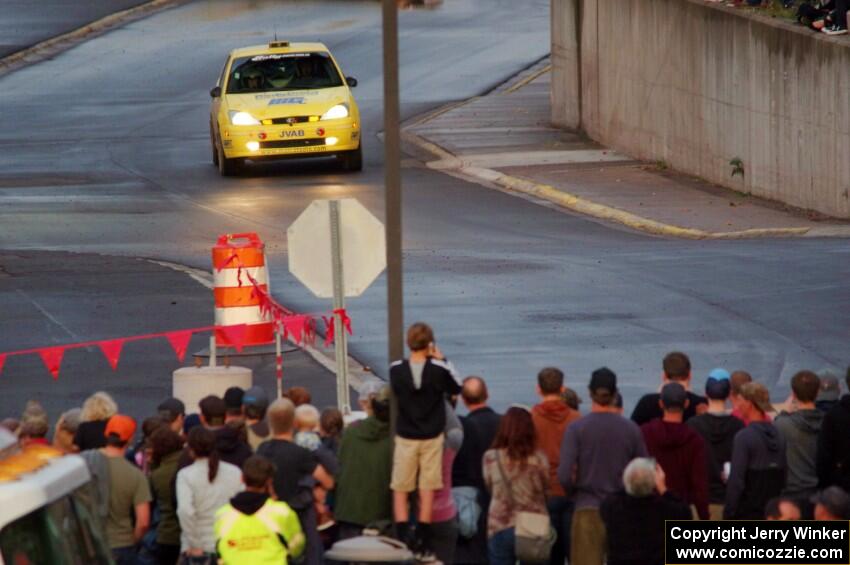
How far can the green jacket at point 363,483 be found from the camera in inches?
420

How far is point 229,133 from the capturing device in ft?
104

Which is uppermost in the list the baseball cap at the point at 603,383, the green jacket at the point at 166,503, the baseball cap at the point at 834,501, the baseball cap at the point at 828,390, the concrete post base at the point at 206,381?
the baseball cap at the point at 603,383

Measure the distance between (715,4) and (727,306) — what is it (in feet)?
41.5

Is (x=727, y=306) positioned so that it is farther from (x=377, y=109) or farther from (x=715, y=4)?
(x=377, y=109)

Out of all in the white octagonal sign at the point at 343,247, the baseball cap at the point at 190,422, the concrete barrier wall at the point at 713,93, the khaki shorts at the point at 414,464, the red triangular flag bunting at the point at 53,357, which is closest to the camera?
the khaki shorts at the point at 414,464

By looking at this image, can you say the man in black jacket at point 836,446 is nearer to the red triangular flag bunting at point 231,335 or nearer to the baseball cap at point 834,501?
the baseball cap at point 834,501

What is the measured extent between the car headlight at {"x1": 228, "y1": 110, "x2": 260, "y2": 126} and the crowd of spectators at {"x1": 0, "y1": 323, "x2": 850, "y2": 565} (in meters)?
20.8

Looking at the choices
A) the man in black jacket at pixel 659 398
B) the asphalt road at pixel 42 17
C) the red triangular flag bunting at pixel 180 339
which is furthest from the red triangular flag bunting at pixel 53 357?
the asphalt road at pixel 42 17

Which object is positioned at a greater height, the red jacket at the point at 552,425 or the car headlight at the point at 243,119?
the red jacket at the point at 552,425

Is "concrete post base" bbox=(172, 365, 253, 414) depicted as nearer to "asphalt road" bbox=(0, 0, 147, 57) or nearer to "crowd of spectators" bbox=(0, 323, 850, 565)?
"crowd of spectators" bbox=(0, 323, 850, 565)

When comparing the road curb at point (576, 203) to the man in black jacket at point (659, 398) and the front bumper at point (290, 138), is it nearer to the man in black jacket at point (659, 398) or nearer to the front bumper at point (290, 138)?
the front bumper at point (290, 138)

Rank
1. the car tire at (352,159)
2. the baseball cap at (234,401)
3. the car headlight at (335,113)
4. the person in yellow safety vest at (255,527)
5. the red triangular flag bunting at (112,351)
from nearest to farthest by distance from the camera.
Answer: the person in yellow safety vest at (255,527) → the baseball cap at (234,401) → the red triangular flag bunting at (112,351) → the car headlight at (335,113) → the car tire at (352,159)

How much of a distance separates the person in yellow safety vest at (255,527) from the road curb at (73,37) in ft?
130

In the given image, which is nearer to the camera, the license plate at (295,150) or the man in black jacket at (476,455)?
the man in black jacket at (476,455)
